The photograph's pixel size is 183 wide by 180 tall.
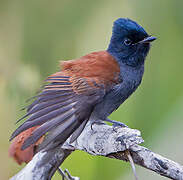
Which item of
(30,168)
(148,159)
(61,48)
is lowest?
(30,168)

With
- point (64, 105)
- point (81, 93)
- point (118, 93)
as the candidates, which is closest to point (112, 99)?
point (118, 93)

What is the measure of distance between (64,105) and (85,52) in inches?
41.4

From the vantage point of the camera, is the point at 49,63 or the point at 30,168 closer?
the point at 30,168

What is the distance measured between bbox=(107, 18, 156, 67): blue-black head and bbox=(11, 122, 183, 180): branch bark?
60 centimetres

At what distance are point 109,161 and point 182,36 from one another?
111 centimetres

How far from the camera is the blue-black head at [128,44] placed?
9.62ft

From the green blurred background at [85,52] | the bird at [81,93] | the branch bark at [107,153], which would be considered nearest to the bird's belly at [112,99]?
the bird at [81,93]

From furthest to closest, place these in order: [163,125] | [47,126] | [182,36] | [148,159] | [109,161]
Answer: [182,36] < [109,161] < [163,125] < [47,126] < [148,159]

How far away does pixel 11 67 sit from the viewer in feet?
10.6

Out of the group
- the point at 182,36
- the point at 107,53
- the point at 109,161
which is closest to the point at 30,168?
the point at 109,161

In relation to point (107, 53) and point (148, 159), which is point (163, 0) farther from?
point (148, 159)

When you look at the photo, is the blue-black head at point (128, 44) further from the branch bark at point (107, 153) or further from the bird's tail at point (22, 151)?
the bird's tail at point (22, 151)

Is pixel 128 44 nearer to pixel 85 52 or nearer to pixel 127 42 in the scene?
pixel 127 42

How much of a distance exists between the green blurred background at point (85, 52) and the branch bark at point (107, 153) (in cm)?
51
